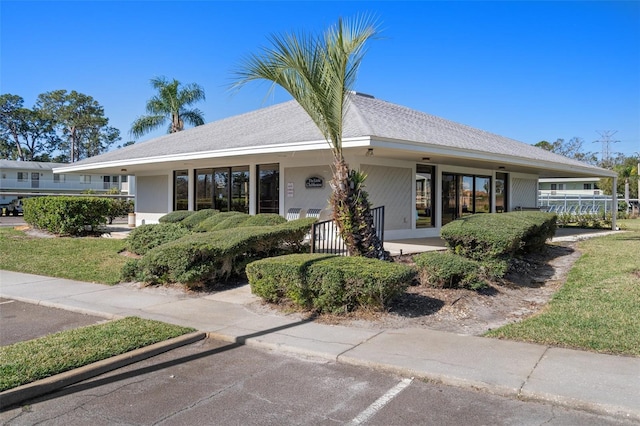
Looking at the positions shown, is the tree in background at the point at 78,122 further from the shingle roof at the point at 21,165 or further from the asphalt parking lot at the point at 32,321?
the asphalt parking lot at the point at 32,321

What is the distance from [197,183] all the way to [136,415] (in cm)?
1702

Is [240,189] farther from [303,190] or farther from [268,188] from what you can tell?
[303,190]

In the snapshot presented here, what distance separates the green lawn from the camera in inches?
231

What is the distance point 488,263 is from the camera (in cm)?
937

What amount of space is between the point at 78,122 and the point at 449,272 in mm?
71477

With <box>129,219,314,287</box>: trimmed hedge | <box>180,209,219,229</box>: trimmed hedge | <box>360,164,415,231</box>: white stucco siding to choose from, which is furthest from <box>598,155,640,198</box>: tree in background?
<box>129,219,314,287</box>: trimmed hedge

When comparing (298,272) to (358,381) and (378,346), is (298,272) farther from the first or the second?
(358,381)

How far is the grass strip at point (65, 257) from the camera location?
36.3ft

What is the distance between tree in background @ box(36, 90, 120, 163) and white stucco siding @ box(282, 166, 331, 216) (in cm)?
6118

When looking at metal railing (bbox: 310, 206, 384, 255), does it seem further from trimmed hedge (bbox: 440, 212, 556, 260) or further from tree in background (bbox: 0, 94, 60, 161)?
tree in background (bbox: 0, 94, 60, 161)

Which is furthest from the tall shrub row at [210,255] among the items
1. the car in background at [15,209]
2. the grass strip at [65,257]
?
the car in background at [15,209]

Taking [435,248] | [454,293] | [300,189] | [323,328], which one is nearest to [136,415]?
[323,328]

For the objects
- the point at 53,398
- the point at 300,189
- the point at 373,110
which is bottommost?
the point at 53,398

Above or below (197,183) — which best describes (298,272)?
below
